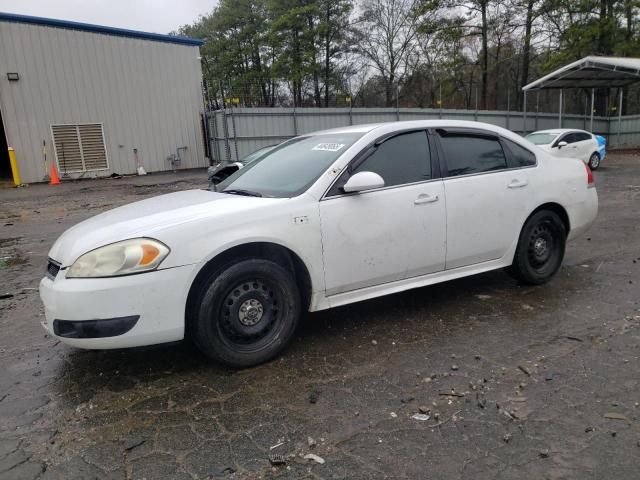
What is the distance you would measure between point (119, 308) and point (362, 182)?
5.79 ft

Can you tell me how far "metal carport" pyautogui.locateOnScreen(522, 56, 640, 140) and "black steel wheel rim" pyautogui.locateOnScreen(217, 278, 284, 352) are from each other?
22.5 metres

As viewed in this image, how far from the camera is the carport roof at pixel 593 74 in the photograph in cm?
2088

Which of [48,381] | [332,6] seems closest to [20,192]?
[48,381]

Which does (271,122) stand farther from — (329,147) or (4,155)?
(329,147)

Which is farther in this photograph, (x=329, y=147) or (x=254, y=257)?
(x=329, y=147)

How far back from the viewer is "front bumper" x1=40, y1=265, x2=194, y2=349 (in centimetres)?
280

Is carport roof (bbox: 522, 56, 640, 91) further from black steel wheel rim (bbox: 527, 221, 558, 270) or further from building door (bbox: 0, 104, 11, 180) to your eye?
building door (bbox: 0, 104, 11, 180)

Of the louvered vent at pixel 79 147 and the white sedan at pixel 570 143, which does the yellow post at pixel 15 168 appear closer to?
the louvered vent at pixel 79 147

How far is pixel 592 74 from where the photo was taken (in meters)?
23.7

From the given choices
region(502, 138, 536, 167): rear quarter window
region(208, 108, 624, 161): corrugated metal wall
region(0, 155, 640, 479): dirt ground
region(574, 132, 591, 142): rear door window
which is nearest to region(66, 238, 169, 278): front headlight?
region(0, 155, 640, 479): dirt ground

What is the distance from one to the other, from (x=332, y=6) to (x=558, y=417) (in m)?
37.2

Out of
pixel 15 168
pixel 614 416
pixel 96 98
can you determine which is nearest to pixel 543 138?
pixel 614 416

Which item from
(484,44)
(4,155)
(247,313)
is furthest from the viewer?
(484,44)

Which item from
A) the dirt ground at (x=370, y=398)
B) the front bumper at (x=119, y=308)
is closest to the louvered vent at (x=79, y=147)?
the dirt ground at (x=370, y=398)
